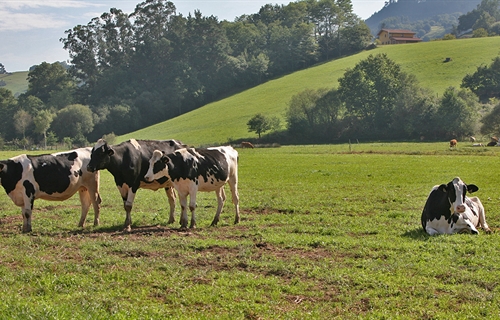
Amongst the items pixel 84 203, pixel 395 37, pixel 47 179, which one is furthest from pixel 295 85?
pixel 47 179

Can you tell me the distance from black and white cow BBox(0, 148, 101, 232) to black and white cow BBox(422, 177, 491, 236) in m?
10.3

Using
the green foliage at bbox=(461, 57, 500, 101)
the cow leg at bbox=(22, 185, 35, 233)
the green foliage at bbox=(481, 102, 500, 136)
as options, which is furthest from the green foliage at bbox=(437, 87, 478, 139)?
the cow leg at bbox=(22, 185, 35, 233)

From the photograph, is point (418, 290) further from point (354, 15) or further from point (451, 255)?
point (354, 15)

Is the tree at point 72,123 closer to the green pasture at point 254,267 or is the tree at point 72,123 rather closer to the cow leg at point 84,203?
the green pasture at point 254,267

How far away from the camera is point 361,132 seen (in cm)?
9100

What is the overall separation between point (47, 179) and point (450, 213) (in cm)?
1195

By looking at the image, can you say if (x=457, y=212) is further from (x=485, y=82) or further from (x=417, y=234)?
(x=485, y=82)

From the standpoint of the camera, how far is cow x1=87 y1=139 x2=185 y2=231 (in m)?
16.2

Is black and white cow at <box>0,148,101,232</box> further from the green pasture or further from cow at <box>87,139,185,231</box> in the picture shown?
the green pasture

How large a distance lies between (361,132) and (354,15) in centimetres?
9520

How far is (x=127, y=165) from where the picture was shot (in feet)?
55.1

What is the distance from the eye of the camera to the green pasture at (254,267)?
8414 millimetres

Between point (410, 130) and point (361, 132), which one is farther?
point (361, 132)

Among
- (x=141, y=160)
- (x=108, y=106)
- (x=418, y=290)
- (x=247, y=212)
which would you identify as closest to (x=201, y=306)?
(x=418, y=290)
